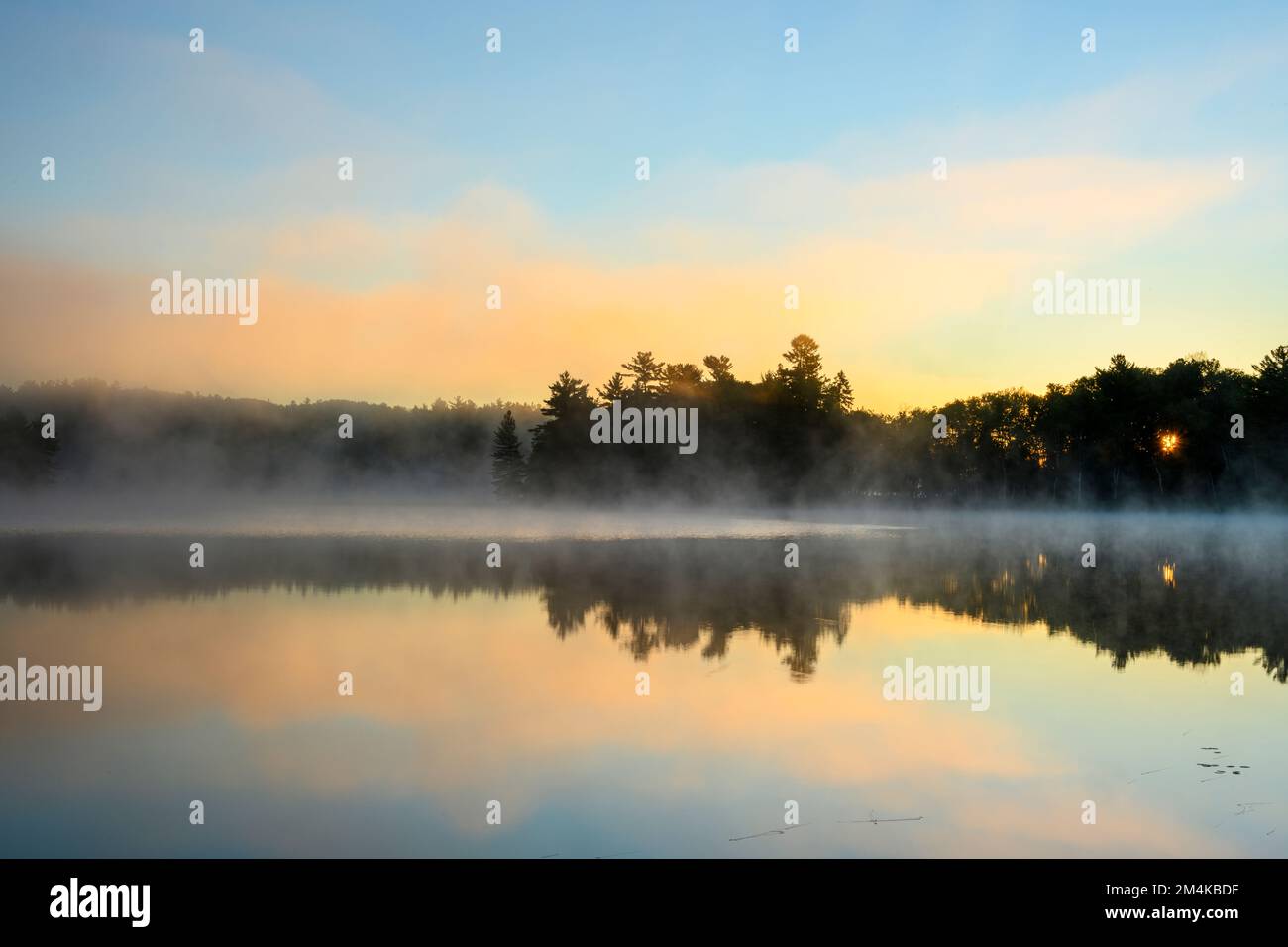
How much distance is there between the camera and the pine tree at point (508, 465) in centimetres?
10062

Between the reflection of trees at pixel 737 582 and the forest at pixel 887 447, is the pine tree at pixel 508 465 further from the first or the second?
the reflection of trees at pixel 737 582

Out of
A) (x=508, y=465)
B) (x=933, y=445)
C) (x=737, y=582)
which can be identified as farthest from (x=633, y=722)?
(x=933, y=445)

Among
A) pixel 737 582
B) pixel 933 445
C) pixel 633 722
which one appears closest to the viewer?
pixel 633 722

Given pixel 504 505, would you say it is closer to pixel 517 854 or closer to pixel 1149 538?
pixel 1149 538

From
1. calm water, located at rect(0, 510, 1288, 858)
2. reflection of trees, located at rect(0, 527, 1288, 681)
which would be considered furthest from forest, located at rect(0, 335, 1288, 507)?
calm water, located at rect(0, 510, 1288, 858)

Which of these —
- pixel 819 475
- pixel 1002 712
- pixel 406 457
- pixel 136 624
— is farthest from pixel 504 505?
pixel 1002 712

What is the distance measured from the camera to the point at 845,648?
48.2 feet

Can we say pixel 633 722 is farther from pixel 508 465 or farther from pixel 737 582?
pixel 508 465

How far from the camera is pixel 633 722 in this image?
1045 centimetres

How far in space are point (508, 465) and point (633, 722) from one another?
3665 inches

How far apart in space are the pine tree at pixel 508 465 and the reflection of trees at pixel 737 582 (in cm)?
6198

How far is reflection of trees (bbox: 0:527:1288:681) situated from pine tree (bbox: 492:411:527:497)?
6198 cm

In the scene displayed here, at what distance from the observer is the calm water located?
7461 millimetres

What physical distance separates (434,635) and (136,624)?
18.2 feet
